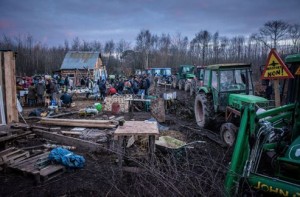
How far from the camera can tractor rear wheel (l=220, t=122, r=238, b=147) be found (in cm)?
681

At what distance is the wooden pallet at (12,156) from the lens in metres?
5.41

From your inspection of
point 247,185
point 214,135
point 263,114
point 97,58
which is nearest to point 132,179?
point 247,185

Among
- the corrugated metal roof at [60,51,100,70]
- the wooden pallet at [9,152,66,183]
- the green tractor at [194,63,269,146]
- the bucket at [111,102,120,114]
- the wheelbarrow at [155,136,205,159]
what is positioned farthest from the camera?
the corrugated metal roof at [60,51,100,70]

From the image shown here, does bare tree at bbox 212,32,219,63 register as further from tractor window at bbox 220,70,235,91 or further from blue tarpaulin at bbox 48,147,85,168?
blue tarpaulin at bbox 48,147,85,168

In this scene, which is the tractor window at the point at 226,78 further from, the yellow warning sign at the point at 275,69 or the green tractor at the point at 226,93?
the yellow warning sign at the point at 275,69

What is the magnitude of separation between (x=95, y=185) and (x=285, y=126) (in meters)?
3.68

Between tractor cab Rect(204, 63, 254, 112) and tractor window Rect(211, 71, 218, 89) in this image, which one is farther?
tractor window Rect(211, 71, 218, 89)

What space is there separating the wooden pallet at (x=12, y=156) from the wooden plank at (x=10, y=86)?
2.46 m

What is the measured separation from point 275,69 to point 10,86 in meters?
7.95

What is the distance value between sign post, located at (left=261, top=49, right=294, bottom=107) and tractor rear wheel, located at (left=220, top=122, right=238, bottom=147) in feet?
9.33

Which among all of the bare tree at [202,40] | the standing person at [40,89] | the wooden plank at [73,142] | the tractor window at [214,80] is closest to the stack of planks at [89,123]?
the wooden plank at [73,142]

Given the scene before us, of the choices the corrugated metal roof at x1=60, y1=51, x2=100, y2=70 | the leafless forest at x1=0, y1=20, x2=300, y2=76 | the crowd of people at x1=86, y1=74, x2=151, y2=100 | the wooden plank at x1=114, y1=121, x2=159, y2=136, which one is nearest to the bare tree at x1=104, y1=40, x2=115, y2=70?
the leafless forest at x1=0, y1=20, x2=300, y2=76

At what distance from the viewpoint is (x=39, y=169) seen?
5.19 meters

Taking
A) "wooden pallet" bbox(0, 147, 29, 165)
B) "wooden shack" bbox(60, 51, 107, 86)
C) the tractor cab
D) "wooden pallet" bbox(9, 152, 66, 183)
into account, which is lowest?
"wooden pallet" bbox(9, 152, 66, 183)
